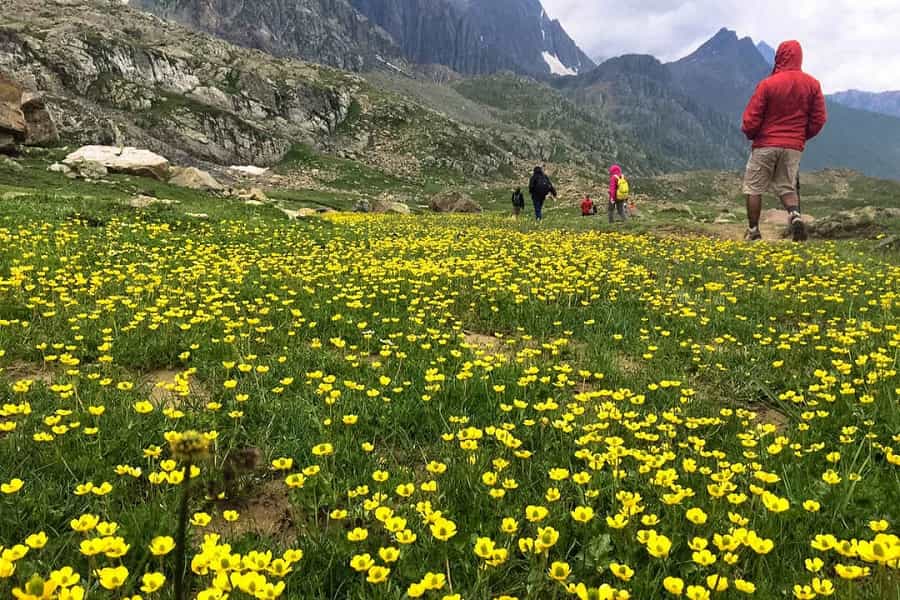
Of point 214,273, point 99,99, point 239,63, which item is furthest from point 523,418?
point 239,63

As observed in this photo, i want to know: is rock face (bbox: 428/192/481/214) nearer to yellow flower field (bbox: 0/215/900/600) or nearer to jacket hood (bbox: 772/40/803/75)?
jacket hood (bbox: 772/40/803/75)

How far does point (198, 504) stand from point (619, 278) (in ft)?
23.8

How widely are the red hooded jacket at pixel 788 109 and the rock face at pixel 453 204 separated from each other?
29.5 m

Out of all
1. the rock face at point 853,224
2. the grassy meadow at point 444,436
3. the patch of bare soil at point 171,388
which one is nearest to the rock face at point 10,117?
the grassy meadow at point 444,436

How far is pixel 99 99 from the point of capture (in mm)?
66188

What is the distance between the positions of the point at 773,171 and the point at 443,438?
12218mm

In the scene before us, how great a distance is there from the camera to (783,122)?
12.3 metres

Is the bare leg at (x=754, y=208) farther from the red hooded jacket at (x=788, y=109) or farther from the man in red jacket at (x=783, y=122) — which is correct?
the red hooded jacket at (x=788, y=109)

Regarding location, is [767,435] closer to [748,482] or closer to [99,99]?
[748,482]

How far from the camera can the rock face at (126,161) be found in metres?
28.2

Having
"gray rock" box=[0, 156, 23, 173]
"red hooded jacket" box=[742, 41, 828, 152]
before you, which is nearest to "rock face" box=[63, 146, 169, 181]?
"gray rock" box=[0, 156, 23, 173]

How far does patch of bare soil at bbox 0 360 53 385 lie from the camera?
461 centimetres

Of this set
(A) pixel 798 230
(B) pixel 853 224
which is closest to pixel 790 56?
(A) pixel 798 230

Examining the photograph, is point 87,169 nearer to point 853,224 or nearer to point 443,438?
point 443,438
